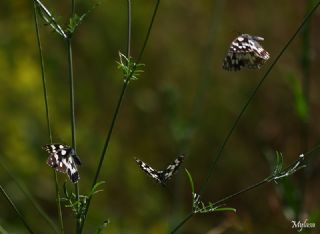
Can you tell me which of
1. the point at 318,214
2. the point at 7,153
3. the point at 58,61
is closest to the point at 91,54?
the point at 58,61

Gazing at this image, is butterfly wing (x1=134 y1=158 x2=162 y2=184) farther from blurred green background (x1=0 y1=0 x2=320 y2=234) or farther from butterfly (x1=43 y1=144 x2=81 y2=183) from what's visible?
blurred green background (x1=0 y1=0 x2=320 y2=234)

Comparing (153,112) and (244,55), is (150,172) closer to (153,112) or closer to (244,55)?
(244,55)

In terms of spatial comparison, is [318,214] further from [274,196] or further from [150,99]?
[150,99]

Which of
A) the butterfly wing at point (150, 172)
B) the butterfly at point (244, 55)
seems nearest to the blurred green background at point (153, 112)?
the butterfly at point (244, 55)

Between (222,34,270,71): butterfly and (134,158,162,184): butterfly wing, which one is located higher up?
(222,34,270,71): butterfly

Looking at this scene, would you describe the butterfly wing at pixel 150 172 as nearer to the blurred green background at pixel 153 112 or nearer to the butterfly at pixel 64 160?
the butterfly at pixel 64 160

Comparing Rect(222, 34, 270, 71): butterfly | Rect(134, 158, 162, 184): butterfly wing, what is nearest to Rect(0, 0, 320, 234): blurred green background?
Rect(222, 34, 270, 71): butterfly

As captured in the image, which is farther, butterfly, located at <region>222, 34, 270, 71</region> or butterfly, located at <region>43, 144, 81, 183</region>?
butterfly, located at <region>222, 34, 270, 71</region>
